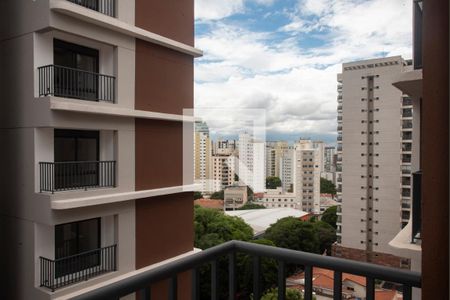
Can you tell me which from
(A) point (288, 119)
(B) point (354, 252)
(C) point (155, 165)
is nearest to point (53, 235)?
(C) point (155, 165)

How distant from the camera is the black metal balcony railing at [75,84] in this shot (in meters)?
2.38

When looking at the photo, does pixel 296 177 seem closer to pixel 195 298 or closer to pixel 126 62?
pixel 126 62

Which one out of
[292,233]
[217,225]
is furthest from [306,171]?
[217,225]

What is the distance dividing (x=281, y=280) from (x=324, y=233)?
713cm

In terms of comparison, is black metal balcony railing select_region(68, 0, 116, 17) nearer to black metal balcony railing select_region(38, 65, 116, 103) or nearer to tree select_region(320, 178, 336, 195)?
black metal balcony railing select_region(38, 65, 116, 103)

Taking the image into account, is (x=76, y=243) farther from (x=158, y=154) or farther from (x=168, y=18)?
(x=168, y=18)

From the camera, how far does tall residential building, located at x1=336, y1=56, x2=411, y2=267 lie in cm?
628

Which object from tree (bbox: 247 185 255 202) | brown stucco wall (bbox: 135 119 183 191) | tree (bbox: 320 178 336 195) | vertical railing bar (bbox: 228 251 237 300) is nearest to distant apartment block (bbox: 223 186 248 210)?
tree (bbox: 247 185 255 202)

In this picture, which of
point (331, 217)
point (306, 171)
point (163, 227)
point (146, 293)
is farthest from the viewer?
point (331, 217)

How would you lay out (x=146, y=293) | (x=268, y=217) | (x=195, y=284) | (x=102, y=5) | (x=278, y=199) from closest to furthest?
(x=146, y=293) < (x=195, y=284) < (x=102, y=5) < (x=278, y=199) < (x=268, y=217)

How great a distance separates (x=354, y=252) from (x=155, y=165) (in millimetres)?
5421

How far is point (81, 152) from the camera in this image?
282 centimetres
